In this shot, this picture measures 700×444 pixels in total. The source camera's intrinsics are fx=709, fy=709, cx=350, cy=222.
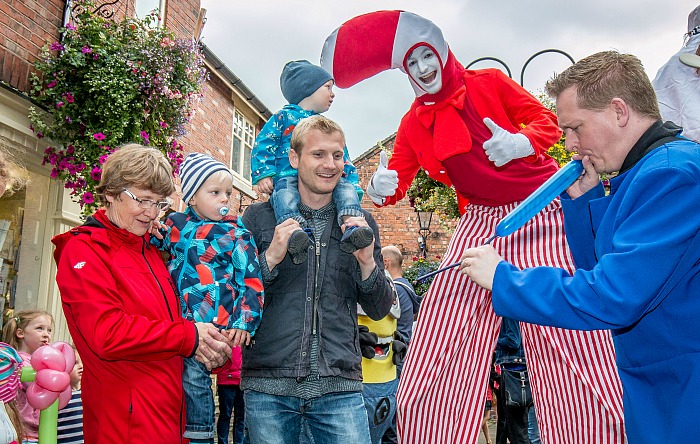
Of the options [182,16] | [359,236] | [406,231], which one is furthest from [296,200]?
[406,231]

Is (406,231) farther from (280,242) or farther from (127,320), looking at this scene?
(127,320)

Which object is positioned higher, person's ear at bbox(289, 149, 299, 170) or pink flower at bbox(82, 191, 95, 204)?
pink flower at bbox(82, 191, 95, 204)

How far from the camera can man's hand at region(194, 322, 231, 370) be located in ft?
8.59

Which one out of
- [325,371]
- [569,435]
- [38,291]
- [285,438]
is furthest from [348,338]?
[38,291]

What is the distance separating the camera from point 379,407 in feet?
15.2

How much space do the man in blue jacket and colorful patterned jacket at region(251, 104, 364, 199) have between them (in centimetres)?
108

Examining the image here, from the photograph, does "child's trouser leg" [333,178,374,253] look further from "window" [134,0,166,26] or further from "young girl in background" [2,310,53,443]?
"window" [134,0,166,26]

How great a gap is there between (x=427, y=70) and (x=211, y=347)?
5.47ft

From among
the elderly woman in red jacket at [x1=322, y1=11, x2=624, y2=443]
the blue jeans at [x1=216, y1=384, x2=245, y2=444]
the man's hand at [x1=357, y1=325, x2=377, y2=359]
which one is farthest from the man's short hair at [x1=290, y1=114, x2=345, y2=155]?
the blue jeans at [x1=216, y1=384, x2=245, y2=444]

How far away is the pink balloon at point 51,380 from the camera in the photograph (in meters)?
2.38

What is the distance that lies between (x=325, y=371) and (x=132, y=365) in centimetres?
70

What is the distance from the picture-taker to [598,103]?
7.37ft

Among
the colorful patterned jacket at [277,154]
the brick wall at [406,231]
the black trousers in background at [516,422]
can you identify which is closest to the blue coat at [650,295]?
the colorful patterned jacket at [277,154]

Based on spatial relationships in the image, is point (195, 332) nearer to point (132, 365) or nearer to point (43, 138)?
point (132, 365)
